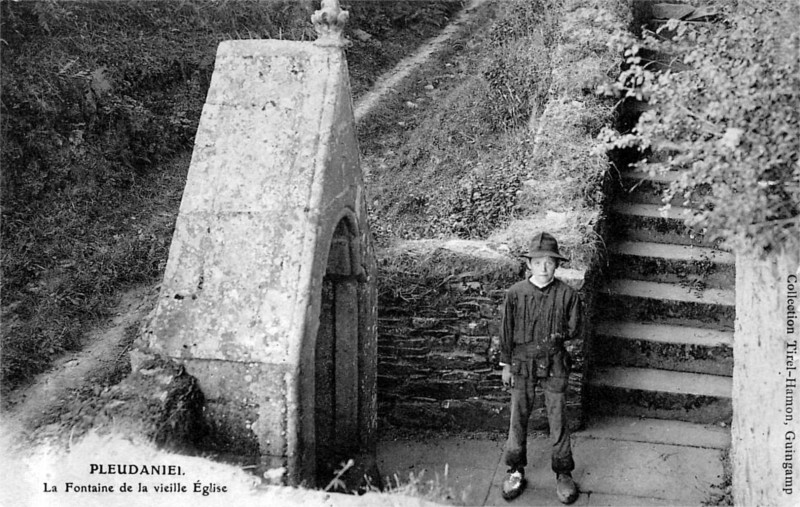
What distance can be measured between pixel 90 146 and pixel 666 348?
6.66 m

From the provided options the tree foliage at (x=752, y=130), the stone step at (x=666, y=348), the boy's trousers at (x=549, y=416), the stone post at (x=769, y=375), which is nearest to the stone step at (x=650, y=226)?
the stone step at (x=666, y=348)

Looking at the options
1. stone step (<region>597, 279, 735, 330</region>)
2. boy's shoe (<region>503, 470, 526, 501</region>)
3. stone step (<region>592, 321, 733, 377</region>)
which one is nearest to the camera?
boy's shoe (<region>503, 470, 526, 501</region>)

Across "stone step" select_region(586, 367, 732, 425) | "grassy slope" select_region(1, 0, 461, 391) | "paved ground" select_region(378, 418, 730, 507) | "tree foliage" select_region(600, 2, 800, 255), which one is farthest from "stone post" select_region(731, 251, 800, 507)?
"grassy slope" select_region(1, 0, 461, 391)

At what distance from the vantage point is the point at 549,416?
521cm

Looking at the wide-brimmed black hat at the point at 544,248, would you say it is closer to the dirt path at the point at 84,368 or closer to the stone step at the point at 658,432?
the stone step at the point at 658,432

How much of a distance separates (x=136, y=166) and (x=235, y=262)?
6.14 metres

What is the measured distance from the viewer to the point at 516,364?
5.16 metres

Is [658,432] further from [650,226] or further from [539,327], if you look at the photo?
[650,226]

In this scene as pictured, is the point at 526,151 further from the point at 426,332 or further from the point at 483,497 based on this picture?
the point at 483,497

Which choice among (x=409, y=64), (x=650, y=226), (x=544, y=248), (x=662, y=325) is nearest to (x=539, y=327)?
(x=544, y=248)

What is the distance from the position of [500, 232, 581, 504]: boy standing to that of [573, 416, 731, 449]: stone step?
2.95ft

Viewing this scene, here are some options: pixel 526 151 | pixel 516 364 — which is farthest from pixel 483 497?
pixel 526 151

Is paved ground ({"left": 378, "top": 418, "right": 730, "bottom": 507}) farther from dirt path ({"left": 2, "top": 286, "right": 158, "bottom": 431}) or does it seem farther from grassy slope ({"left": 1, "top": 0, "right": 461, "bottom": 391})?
grassy slope ({"left": 1, "top": 0, "right": 461, "bottom": 391})

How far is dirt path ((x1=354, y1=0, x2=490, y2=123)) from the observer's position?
474 inches
